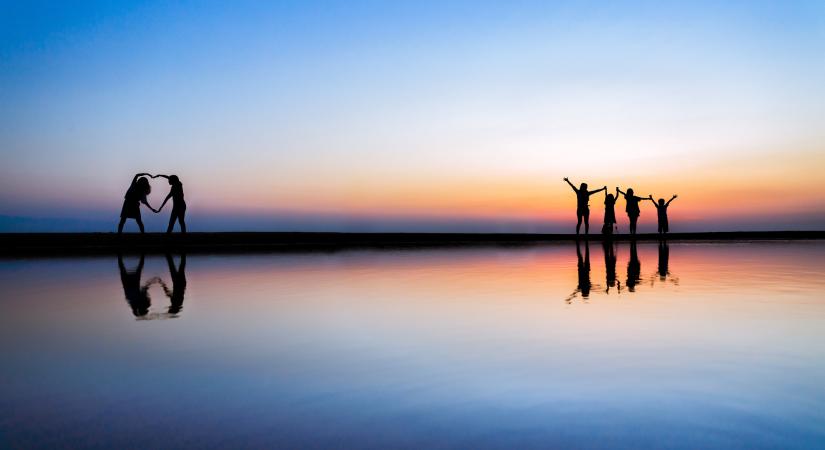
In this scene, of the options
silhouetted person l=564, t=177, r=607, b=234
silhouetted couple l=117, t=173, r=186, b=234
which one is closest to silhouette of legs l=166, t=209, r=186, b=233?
silhouetted couple l=117, t=173, r=186, b=234

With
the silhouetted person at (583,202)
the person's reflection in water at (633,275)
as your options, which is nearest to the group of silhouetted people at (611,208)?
the silhouetted person at (583,202)

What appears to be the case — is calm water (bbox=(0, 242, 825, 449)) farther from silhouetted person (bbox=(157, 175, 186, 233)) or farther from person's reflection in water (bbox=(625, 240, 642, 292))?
silhouetted person (bbox=(157, 175, 186, 233))

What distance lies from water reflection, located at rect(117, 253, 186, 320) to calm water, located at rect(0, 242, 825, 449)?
6 cm

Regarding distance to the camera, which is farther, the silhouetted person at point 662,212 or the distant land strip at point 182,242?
the silhouetted person at point 662,212

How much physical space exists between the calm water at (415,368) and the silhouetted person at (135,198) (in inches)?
440

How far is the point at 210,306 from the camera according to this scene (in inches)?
254

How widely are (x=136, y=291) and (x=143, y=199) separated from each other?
11.9 metres

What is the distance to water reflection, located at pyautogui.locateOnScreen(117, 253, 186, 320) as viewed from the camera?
6000 mm

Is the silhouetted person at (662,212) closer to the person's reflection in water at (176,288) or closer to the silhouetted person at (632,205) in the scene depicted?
the silhouetted person at (632,205)

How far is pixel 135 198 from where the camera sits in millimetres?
18703

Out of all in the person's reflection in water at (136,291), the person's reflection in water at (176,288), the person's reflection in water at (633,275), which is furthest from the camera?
the person's reflection in water at (633,275)

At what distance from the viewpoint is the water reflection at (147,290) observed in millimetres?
6000

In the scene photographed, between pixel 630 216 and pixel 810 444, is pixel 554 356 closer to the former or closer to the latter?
pixel 810 444

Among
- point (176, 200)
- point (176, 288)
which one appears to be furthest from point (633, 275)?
point (176, 200)
